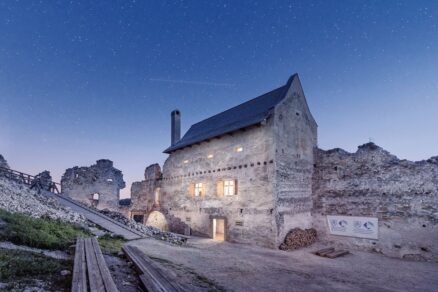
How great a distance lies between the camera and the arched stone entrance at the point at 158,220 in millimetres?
22541

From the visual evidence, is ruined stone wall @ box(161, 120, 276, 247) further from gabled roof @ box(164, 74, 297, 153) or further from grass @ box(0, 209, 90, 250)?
grass @ box(0, 209, 90, 250)

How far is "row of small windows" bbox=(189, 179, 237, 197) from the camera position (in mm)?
17094

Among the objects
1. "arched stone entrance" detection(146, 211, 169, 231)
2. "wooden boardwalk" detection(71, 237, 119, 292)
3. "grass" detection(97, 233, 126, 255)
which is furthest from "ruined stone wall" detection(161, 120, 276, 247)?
"wooden boardwalk" detection(71, 237, 119, 292)

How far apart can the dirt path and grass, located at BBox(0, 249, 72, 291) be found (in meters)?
3.65

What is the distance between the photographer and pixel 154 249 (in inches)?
422

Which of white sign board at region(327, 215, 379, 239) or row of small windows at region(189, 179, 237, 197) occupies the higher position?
row of small windows at region(189, 179, 237, 197)

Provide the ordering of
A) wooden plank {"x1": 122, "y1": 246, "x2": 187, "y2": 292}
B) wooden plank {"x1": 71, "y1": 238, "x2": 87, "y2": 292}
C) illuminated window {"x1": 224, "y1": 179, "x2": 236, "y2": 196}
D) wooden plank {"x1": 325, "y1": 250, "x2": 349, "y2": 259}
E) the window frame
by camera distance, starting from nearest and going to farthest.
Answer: wooden plank {"x1": 71, "y1": 238, "x2": 87, "y2": 292} < wooden plank {"x1": 122, "y1": 246, "x2": 187, "y2": 292} < wooden plank {"x1": 325, "y1": 250, "x2": 349, "y2": 259} < illuminated window {"x1": 224, "y1": 179, "x2": 236, "y2": 196} < the window frame

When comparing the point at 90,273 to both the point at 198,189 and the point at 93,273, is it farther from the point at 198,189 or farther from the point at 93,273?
the point at 198,189

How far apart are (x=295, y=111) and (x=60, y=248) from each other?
15.3 metres

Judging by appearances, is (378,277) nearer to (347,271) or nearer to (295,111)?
(347,271)

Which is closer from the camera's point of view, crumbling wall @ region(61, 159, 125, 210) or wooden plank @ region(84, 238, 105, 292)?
wooden plank @ region(84, 238, 105, 292)

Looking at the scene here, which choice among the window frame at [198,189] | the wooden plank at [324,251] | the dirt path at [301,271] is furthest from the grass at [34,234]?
the wooden plank at [324,251]

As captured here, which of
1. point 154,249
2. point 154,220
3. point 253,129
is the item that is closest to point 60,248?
point 154,249

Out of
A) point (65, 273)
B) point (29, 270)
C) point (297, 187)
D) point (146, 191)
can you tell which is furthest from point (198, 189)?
point (29, 270)
